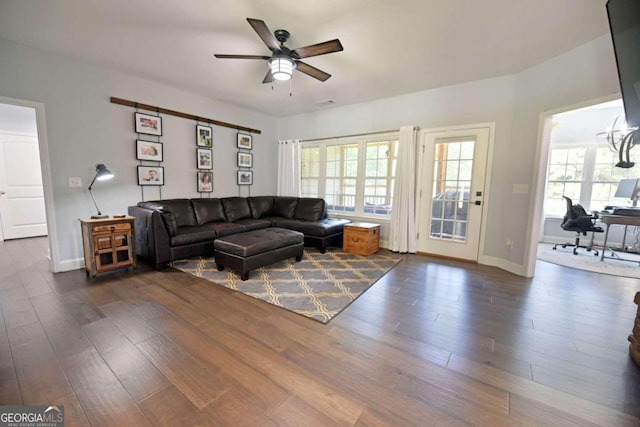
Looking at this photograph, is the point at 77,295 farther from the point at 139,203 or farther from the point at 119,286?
the point at 139,203

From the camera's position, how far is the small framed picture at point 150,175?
3886mm

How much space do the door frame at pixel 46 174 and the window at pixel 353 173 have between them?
394 centimetres

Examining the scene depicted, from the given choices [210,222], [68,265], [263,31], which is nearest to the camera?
[263,31]

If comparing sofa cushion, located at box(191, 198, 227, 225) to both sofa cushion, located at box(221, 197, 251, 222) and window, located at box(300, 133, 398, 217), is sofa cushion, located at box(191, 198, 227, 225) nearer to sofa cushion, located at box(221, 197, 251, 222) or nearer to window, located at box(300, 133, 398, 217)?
sofa cushion, located at box(221, 197, 251, 222)

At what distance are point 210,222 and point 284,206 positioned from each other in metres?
1.54

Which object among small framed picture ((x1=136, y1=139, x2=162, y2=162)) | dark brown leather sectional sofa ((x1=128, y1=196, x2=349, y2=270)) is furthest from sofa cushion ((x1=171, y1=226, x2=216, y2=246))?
small framed picture ((x1=136, y1=139, x2=162, y2=162))

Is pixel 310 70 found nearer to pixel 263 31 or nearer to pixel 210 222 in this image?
pixel 263 31

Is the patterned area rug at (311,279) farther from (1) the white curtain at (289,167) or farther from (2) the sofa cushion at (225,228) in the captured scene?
(1) the white curtain at (289,167)

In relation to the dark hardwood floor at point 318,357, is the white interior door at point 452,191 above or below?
above

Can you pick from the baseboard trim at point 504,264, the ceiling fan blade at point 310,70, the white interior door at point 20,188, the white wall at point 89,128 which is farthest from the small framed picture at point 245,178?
the baseboard trim at point 504,264

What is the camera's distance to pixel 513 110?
3521 mm

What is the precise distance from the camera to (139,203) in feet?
12.5

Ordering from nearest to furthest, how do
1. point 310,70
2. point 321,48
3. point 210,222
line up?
point 321,48, point 310,70, point 210,222

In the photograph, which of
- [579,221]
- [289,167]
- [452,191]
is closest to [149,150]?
[289,167]
